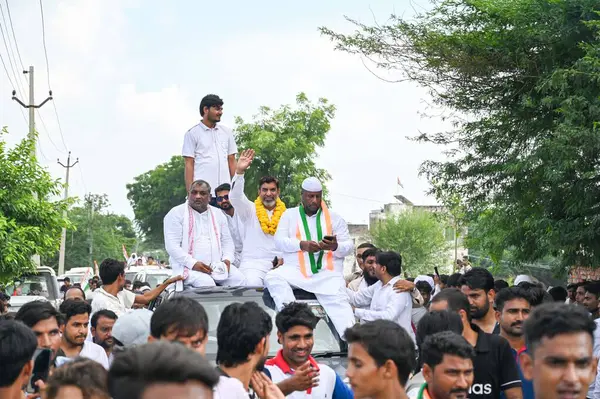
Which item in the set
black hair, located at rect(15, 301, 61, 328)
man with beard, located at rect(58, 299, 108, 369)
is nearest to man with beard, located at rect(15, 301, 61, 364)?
black hair, located at rect(15, 301, 61, 328)

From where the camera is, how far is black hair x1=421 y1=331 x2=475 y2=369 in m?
5.40

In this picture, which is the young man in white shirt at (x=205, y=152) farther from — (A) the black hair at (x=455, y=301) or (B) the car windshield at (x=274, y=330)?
(A) the black hair at (x=455, y=301)

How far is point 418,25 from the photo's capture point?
1582cm

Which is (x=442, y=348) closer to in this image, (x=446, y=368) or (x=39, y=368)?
(x=446, y=368)

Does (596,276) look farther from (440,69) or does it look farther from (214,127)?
(214,127)

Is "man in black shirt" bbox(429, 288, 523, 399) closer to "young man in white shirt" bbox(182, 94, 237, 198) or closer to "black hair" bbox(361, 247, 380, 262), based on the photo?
"black hair" bbox(361, 247, 380, 262)

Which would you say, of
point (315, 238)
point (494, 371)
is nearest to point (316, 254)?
point (315, 238)

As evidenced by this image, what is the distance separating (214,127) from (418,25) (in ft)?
16.0

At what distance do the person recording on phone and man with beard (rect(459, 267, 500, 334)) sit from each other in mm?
3758

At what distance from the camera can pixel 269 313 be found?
9352mm

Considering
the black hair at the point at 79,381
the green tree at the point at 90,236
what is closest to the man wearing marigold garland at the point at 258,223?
the black hair at the point at 79,381

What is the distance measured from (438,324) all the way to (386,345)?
1.28m

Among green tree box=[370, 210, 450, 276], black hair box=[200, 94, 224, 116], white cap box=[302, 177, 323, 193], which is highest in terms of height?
green tree box=[370, 210, 450, 276]

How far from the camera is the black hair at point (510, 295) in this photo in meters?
7.18
